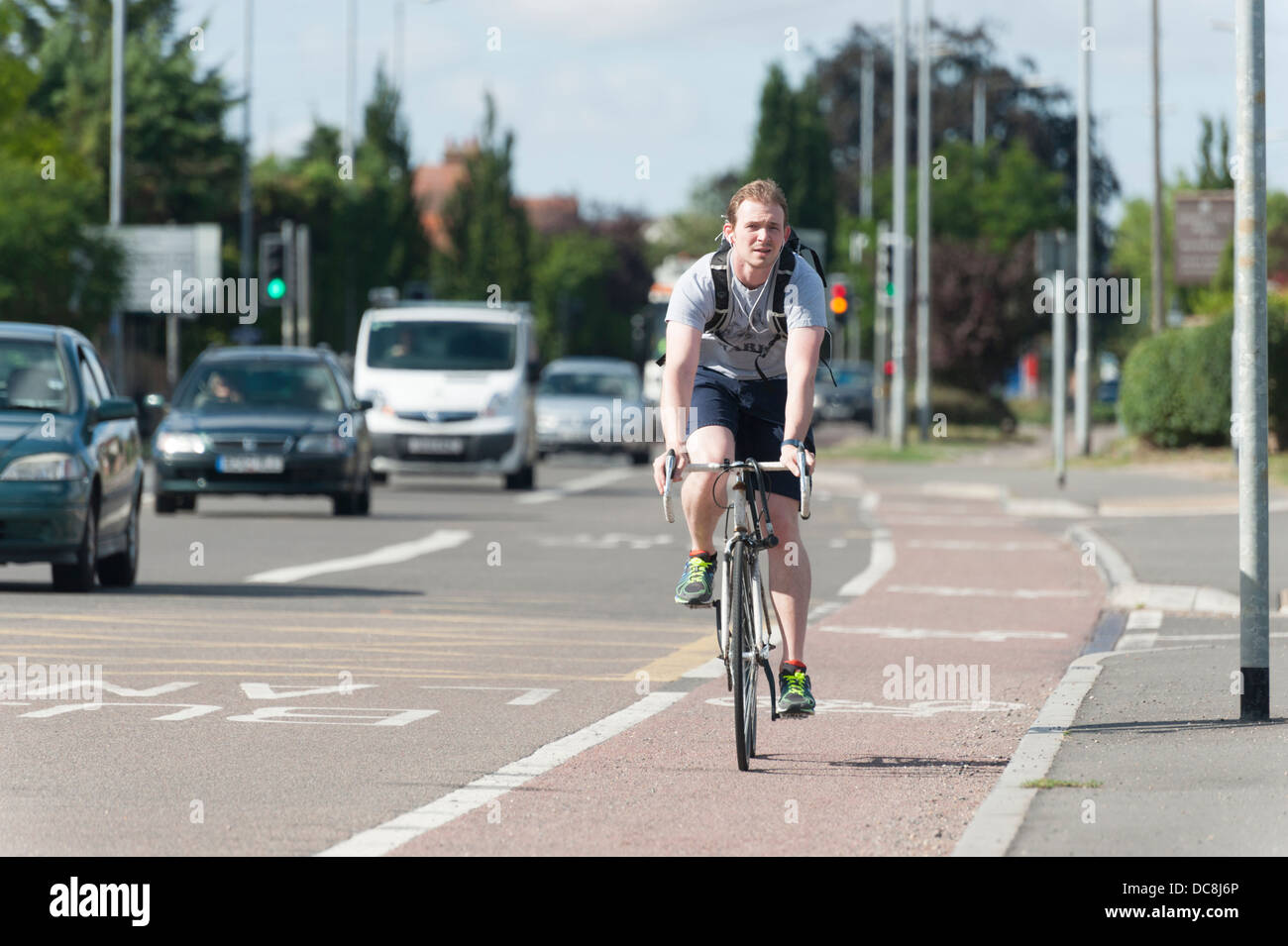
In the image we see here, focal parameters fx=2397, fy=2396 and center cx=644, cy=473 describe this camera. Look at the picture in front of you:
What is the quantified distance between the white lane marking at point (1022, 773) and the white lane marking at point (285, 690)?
296cm

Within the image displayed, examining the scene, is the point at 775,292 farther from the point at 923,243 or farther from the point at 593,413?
the point at 923,243

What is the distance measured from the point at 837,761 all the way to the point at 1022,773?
2.84 ft

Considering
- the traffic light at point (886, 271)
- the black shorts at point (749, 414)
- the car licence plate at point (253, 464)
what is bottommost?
the car licence plate at point (253, 464)

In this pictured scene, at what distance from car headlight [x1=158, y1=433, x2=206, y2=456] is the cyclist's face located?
15067 mm

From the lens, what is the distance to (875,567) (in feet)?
61.6

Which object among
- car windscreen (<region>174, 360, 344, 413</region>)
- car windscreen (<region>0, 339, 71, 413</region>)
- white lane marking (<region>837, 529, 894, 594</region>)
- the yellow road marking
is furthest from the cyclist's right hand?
car windscreen (<region>174, 360, 344, 413</region>)

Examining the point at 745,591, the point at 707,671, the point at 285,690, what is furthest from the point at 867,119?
the point at 745,591

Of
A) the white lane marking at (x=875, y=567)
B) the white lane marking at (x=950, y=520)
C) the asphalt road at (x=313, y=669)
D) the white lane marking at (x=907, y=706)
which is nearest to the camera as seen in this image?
the asphalt road at (x=313, y=669)

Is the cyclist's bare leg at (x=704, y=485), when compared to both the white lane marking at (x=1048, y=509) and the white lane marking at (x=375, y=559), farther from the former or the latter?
the white lane marking at (x=1048, y=509)

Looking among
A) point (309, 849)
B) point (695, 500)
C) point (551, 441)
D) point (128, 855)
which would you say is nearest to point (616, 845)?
point (309, 849)

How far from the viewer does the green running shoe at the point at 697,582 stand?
26.8ft

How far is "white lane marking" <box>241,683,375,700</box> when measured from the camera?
9.99m

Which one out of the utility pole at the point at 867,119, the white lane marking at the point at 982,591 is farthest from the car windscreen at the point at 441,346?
the utility pole at the point at 867,119

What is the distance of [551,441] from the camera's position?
131 feet
